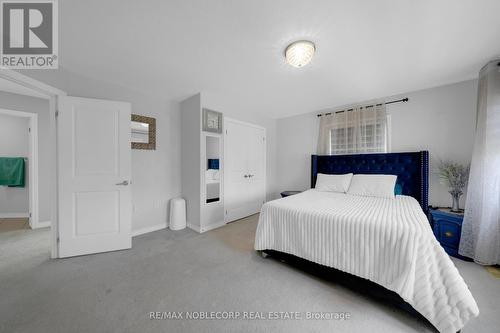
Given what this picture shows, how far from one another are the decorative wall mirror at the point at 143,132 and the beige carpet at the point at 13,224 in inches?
104

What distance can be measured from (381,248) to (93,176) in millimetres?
3300

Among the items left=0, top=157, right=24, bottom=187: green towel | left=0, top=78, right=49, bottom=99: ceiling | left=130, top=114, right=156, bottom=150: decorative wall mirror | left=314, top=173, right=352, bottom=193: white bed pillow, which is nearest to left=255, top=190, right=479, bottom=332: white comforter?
left=314, top=173, right=352, bottom=193: white bed pillow

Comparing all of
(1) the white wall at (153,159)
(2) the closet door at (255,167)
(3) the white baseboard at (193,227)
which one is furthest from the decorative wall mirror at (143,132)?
(2) the closet door at (255,167)

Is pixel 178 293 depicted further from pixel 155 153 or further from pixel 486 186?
pixel 486 186

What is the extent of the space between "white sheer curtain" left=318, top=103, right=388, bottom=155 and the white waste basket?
9.94 feet

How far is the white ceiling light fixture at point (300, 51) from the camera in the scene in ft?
5.78

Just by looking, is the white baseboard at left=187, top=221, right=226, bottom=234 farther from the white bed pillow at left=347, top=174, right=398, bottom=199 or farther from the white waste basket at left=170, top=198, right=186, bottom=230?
the white bed pillow at left=347, top=174, right=398, bottom=199

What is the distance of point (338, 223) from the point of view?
1698 millimetres

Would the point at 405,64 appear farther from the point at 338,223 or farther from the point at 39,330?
the point at 39,330

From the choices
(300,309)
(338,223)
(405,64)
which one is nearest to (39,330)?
(300,309)

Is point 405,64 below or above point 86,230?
above

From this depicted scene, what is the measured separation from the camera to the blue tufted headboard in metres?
2.76

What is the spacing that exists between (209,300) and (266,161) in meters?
3.26

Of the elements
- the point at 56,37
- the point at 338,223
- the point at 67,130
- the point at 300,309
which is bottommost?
the point at 300,309
